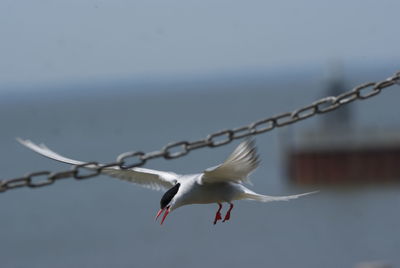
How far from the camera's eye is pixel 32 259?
92.4ft

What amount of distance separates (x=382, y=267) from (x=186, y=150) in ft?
20.3

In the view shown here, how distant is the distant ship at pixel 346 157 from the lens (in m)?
38.3

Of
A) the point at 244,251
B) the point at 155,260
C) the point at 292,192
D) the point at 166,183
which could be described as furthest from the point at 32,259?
the point at 166,183

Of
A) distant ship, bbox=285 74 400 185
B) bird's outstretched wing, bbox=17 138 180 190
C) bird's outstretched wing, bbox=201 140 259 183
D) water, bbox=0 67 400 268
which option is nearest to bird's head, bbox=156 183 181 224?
bird's outstretched wing, bbox=201 140 259 183

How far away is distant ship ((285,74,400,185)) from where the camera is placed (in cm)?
3831

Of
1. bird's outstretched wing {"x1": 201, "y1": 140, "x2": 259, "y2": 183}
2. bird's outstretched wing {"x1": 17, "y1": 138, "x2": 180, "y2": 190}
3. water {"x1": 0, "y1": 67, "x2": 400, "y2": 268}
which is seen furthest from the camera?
water {"x1": 0, "y1": 67, "x2": 400, "y2": 268}

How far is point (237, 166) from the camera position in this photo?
5.75m

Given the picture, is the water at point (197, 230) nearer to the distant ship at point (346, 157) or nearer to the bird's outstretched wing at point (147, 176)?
the distant ship at point (346, 157)

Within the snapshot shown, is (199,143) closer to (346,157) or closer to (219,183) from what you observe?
(219,183)

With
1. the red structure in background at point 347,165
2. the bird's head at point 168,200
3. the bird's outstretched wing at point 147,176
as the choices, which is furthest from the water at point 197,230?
the bird's head at point 168,200

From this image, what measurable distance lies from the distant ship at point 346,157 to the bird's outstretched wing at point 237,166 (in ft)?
107

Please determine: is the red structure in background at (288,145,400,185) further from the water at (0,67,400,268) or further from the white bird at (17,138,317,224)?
the white bird at (17,138,317,224)

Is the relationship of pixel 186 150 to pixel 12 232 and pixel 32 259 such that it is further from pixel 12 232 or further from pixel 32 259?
pixel 12 232

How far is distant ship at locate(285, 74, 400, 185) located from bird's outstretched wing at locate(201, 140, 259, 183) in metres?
32.5
